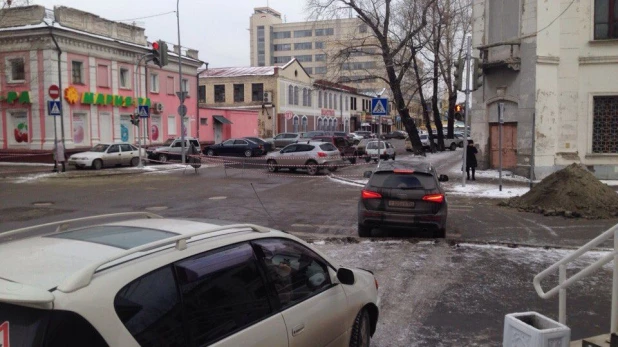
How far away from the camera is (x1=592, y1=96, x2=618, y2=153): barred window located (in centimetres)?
2227

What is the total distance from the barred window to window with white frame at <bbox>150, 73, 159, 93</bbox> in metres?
30.0

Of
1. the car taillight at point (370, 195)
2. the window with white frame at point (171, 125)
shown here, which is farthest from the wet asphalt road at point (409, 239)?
the window with white frame at point (171, 125)

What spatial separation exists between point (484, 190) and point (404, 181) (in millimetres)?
9884

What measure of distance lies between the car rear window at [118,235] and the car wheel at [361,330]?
1.90 m

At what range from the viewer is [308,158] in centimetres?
2722

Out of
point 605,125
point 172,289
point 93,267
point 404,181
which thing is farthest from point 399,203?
point 605,125

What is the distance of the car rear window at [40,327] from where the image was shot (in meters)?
2.46

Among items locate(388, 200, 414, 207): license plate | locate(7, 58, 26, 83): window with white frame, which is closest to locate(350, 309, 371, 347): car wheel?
locate(388, 200, 414, 207): license plate

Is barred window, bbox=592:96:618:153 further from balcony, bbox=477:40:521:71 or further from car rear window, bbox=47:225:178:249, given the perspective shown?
car rear window, bbox=47:225:178:249

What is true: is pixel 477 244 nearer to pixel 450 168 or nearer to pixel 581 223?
pixel 581 223

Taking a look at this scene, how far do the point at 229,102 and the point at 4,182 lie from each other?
4400cm

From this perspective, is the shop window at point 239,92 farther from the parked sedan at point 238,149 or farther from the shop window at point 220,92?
the parked sedan at point 238,149

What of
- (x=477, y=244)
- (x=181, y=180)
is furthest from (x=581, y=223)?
(x=181, y=180)

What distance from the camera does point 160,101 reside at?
4181cm
